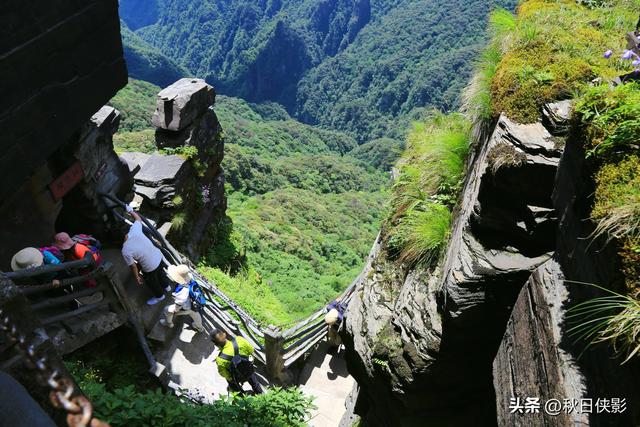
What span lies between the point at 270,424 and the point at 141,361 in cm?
268

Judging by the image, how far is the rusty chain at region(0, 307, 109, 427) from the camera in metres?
1.56

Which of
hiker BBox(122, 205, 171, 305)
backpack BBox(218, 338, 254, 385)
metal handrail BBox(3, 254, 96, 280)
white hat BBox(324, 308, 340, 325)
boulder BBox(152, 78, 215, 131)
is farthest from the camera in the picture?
boulder BBox(152, 78, 215, 131)

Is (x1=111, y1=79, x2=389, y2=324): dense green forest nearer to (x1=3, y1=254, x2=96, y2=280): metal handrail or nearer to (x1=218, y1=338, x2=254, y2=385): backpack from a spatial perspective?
(x1=218, y1=338, x2=254, y2=385): backpack

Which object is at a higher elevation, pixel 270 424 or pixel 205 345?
pixel 205 345

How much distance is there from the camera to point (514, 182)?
420 centimetres

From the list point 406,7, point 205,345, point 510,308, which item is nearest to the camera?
point 510,308

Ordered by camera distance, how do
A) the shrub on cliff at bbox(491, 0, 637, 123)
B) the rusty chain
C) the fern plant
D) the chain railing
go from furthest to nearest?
1. the chain railing
2. the shrub on cliff at bbox(491, 0, 637, 123)
3. the fern plant
4. the rusty chain

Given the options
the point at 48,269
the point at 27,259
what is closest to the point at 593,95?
the point at 48,269

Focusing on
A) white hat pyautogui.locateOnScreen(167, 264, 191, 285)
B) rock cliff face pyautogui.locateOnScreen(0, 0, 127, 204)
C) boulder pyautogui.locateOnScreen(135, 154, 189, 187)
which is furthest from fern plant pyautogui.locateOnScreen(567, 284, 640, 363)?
boulder pyautogui.locateOnScreen(135, 154, 189, 187)

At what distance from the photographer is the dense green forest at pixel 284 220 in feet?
48.8

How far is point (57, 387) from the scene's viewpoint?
5.99 ft

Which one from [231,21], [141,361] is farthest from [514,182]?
[231,21]

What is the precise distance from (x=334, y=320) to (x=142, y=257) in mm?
3629

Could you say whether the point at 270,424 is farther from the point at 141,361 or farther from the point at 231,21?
the point at 231,21
